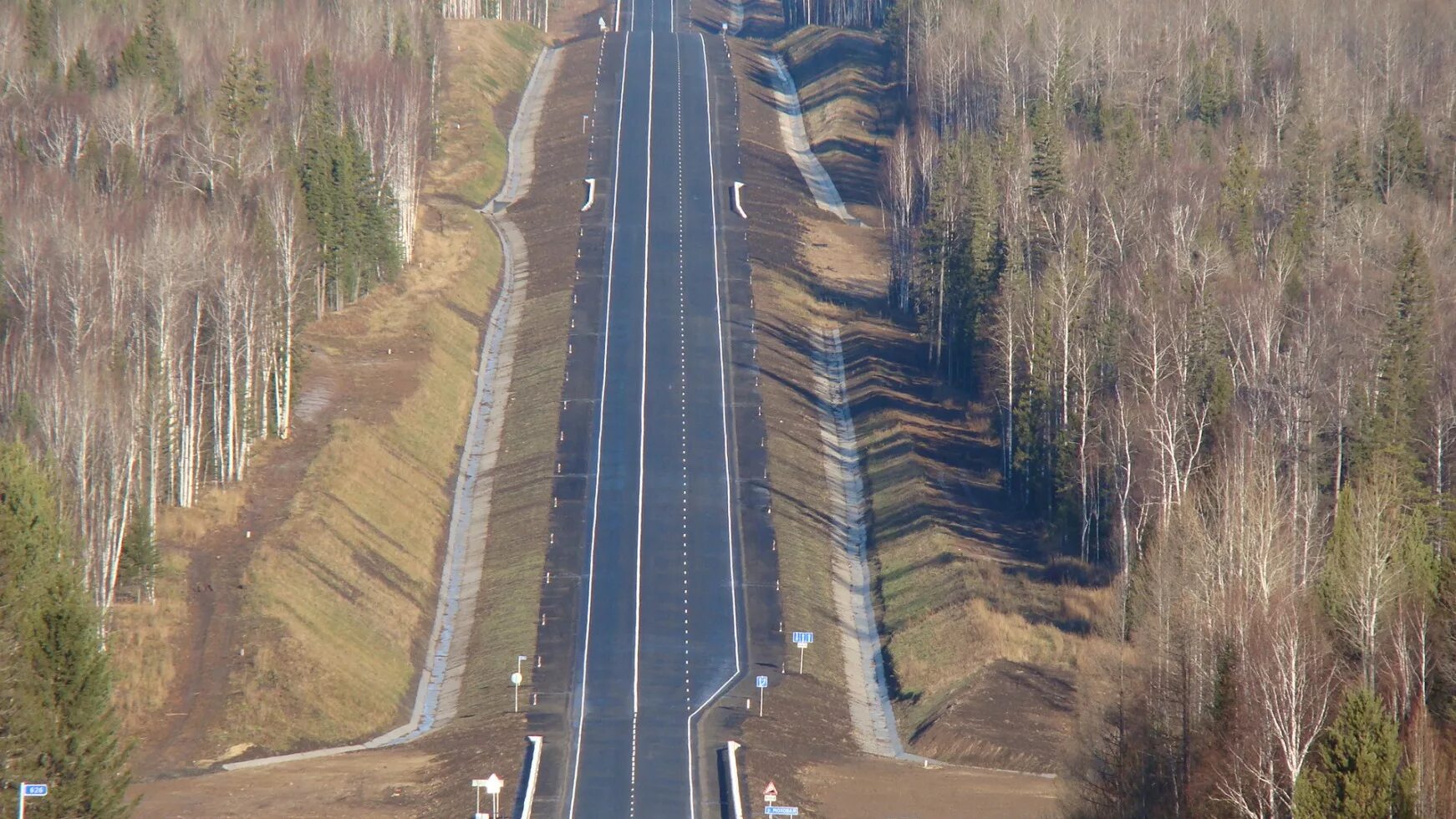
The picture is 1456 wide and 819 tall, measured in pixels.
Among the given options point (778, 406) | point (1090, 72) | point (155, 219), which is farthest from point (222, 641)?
point (1090, 72)

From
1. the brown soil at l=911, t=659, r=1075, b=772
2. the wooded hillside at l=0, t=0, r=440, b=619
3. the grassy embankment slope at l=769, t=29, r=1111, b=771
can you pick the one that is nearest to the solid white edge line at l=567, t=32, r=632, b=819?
the grassy embankment slope at l=769, t=29, r=1111, b=771

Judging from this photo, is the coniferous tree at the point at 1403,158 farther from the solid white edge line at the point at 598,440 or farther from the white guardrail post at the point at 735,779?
the white guardrail post at the point at 735,779

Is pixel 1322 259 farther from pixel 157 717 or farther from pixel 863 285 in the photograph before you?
pixel 157 717

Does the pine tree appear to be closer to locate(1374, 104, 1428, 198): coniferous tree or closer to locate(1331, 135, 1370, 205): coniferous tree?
locate(1331, 135, 1370, 205): coniferous tree

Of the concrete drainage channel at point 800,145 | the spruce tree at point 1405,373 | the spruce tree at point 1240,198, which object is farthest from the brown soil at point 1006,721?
the concrete drainage channel at point 800,145

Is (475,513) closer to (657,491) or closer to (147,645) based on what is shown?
(657,491)

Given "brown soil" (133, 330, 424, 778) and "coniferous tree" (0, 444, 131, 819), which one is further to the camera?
"brown soil" (133, 330, 424, 778)
